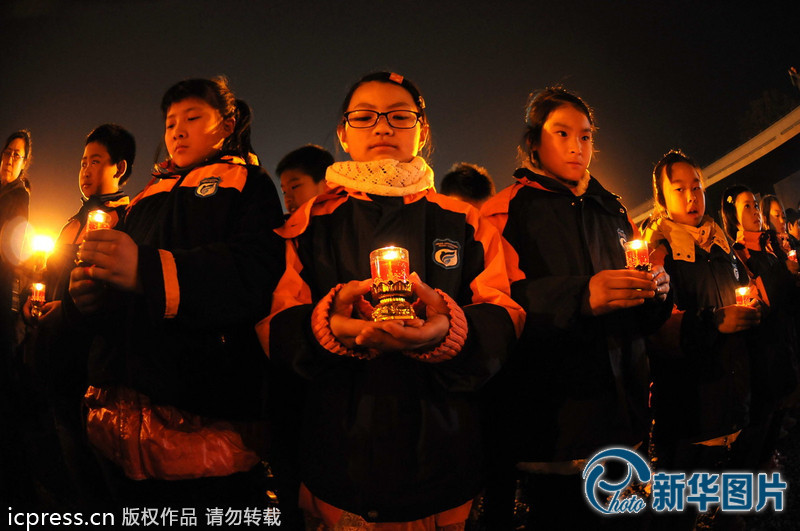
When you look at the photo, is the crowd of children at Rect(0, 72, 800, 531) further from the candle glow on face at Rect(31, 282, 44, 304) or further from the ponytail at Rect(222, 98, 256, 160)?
the candle glow on face at Rect(31, 282, 44, 304)

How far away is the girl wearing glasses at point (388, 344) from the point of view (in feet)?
5.06

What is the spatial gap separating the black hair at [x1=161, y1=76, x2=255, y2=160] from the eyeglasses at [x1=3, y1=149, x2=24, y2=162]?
2.61 metres

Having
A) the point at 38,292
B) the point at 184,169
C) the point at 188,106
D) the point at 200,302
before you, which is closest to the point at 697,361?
the point at 200,302

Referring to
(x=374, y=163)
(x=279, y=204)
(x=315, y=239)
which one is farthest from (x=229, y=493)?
(x=374, y=163)

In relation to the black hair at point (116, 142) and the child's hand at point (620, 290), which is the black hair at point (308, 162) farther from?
the child's hand at point (620, 290)

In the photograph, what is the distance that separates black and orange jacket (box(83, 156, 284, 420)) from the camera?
5.72 feet

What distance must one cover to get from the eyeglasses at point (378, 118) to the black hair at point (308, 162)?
212cm

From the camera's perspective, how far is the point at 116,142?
3.62 meters

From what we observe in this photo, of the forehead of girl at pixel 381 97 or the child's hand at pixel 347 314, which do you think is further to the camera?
the forehead of girl at pixel 381 97

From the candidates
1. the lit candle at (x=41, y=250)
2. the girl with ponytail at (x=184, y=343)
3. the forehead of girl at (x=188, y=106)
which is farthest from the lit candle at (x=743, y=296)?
the lit candle at (x=41, y=250)

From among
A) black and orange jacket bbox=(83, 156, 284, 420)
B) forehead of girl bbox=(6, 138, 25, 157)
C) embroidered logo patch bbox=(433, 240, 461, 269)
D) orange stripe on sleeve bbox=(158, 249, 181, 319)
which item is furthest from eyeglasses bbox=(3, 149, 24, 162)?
embroidered logo patch bbox=(433, 240, 461, 269)

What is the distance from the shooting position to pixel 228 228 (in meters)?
2.05

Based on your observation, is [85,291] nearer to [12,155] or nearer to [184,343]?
[184,343]

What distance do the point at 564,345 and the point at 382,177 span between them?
3.73 ft
